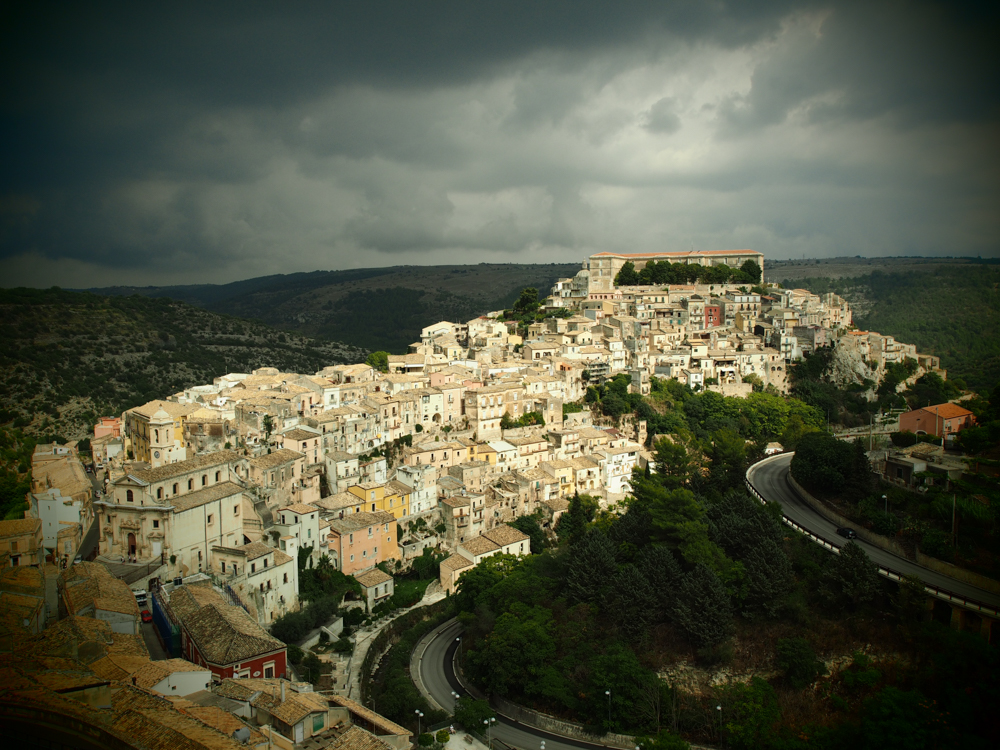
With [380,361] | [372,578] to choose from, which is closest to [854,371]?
[380,361]

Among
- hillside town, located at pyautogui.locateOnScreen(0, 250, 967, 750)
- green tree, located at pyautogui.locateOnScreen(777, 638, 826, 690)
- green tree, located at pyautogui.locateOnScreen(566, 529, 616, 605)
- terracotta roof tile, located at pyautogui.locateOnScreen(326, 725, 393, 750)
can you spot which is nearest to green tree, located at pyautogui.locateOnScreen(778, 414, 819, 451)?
hillside town, located at pyautogui.locateOnScreen(0, 250, 967, 750)

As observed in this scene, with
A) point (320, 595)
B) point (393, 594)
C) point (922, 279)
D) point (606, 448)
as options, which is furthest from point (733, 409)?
point (922, 279)

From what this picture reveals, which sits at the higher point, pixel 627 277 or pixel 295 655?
pixel 627 277

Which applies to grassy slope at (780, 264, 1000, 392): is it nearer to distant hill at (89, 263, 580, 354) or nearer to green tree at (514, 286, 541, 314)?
green tree at (514, 286, 541, 314)

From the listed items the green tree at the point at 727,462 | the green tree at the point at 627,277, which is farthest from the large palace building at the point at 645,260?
the green tree at the point at 727,462

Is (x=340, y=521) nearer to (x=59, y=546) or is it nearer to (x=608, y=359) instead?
(x=59, y=546)

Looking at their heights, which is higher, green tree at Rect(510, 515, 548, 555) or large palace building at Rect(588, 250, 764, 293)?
large palace building at Rect(588, 250, 764, 293)

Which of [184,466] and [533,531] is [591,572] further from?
[184,466]

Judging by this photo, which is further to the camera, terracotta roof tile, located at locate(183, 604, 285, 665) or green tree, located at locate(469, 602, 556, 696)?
green tree, located at locate(469, 602, 556, 696)
